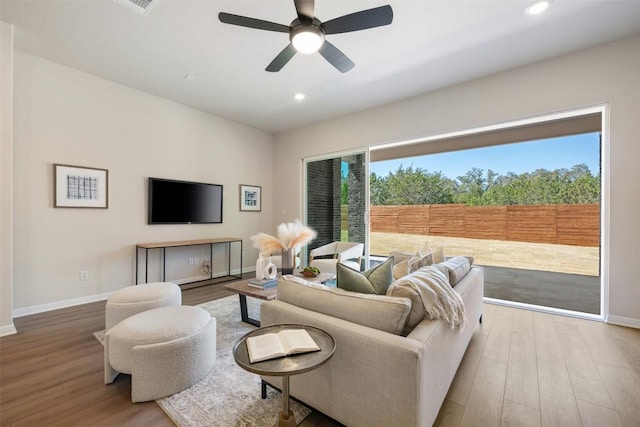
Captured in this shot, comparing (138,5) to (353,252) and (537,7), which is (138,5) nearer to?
(537,7)

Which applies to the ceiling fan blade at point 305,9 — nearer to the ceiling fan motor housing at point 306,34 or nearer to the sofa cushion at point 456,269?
the ceiling fan motor housing at point 306,34

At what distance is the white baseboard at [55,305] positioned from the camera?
304 cm

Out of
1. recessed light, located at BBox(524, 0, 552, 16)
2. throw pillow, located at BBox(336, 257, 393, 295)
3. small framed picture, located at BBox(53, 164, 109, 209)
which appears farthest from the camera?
small framed picture, located at BBox(53, 164, 109, 209)

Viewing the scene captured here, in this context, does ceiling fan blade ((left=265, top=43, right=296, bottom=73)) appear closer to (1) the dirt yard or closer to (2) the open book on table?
(2) the open book on table

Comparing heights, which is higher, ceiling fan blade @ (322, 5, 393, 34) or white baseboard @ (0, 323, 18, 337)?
ceiling fan blade @ (322, 5, 393, 34)

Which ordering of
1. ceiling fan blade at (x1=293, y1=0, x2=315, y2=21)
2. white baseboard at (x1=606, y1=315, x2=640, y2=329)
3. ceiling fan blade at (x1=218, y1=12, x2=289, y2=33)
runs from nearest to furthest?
ceiling fan blade at (x1=293, y1=0, x2=315, y2=21) < ceiling fan blade at (x1=218, y1=12, x2=289, y2=33) < white baseboard at (x1=606, y1=315, x2=640, y2=329)

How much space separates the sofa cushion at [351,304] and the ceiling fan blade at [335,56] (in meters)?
1.97

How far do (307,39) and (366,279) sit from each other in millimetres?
1881

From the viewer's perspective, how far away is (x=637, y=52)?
8.96 feet

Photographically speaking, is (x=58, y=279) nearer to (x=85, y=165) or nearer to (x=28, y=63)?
(x=85, y=165)

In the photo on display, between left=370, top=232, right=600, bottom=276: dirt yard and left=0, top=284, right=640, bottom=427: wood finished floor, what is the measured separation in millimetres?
3213

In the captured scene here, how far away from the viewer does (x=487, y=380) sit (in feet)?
6.23

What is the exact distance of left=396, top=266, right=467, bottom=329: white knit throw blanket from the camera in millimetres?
1482

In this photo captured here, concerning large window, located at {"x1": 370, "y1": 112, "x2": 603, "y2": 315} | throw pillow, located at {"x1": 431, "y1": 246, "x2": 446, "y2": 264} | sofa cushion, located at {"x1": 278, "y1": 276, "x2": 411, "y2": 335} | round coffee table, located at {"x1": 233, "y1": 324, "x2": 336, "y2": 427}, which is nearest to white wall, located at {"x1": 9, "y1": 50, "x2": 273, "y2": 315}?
sofa cushion, located at {"x1": 278, "y1": 276, "x2": 411, "y2": 335}
